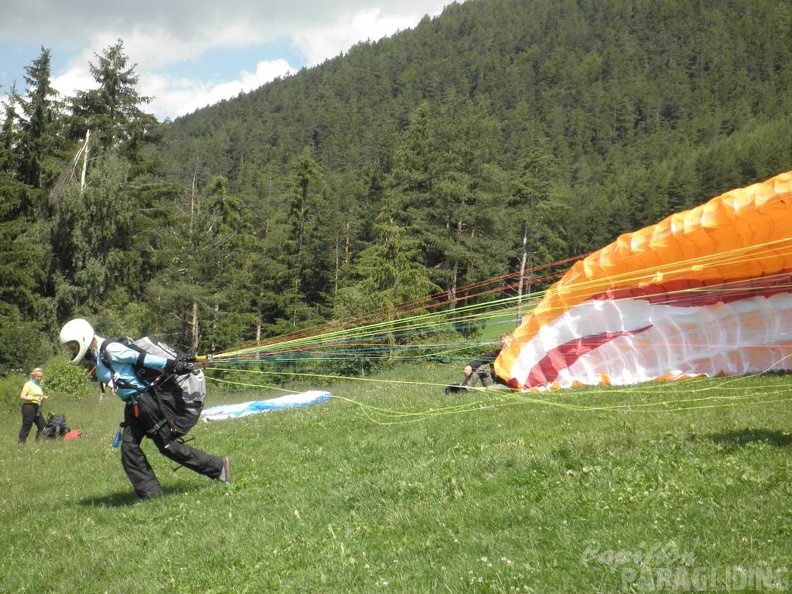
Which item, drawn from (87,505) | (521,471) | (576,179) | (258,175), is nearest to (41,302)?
(87,505)

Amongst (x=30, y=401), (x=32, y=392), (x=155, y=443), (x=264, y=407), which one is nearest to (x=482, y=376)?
(x=264, y=407)

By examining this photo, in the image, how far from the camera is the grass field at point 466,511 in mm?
4512

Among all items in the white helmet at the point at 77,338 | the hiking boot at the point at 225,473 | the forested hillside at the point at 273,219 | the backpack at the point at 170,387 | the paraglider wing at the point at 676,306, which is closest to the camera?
the backpack at the point at 170,387

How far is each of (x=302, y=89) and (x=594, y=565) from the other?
20303 cm

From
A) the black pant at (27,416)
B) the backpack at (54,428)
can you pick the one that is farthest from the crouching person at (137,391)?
the backpack at (54,428)

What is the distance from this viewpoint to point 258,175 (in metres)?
102

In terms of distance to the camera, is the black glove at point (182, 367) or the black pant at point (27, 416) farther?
the black pant at point (27, 416)

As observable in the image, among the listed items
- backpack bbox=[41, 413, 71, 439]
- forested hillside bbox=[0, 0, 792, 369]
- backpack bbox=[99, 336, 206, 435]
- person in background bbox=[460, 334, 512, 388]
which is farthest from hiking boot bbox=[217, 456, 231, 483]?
backpack bbox=[41, 413, 71, 439]

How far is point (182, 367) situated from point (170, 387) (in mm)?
351

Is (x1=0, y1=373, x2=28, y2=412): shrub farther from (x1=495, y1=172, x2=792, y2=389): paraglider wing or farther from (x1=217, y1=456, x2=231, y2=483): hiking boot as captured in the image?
(x1=217, y1=456, x2=231, y2=483): hiking boot

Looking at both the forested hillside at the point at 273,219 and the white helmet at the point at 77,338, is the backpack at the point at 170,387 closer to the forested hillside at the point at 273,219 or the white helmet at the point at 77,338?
the white helmet at the point at 77,338

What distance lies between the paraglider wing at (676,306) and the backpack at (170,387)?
6749 mm

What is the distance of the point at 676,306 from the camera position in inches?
458

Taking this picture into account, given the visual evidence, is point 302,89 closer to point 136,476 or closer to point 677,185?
point 677,185
